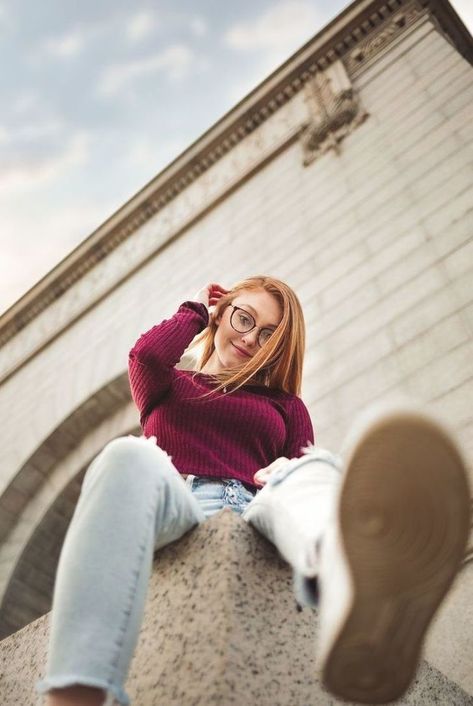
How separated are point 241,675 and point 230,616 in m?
0.10

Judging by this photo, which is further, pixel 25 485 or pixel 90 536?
pixel 25 485

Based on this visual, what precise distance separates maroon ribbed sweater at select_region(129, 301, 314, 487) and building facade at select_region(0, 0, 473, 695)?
105cm

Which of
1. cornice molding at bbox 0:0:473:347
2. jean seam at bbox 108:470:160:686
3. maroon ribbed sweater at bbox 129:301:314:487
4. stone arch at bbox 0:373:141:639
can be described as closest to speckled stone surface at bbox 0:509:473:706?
jean seam at bbox 108:470:160:686

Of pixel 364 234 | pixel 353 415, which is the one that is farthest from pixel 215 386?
pixel 364 234

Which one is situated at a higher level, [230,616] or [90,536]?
[90,536]

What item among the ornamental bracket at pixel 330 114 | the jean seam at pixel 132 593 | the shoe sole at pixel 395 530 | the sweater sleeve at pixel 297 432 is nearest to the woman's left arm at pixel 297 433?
the sweater sleeve at pixel 297 432

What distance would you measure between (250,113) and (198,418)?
5783mm

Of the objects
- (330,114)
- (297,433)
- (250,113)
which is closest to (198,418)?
(297,433)

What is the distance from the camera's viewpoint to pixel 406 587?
789mm

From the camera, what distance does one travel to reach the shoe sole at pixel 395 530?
77 centimetres

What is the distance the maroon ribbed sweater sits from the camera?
1.56 metres

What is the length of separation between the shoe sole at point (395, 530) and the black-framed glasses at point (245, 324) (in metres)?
1.16

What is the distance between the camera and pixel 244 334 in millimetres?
1938

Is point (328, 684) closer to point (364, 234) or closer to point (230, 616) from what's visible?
point (230, 616)
